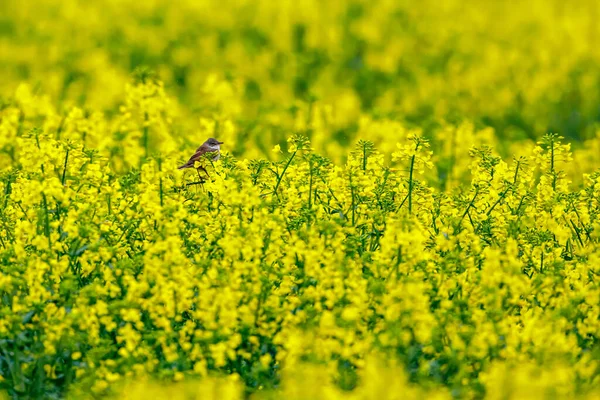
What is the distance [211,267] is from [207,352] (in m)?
0.52

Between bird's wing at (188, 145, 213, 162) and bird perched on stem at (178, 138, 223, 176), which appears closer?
bird perched on stem at (178, 138, 223, 176)

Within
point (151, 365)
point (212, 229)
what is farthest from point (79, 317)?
point (212, 229)

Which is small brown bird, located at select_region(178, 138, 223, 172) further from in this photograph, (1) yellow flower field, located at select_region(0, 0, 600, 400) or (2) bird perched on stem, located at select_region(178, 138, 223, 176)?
(1) yellow flower field, located at select_region(0, 0, 600, 400)

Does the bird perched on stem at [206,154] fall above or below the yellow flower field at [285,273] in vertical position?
above

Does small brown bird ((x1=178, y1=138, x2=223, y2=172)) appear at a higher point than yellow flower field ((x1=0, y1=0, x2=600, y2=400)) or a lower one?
higher

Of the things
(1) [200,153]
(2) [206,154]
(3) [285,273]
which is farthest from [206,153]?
(3) [285,273]

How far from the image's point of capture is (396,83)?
14.7 meters

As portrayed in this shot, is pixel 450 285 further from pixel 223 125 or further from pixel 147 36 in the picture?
pixel 147 36

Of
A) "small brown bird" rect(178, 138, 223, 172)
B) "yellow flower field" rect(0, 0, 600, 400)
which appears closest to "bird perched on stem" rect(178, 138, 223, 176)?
"small brown bird" rect(178, 138, 223, 172)

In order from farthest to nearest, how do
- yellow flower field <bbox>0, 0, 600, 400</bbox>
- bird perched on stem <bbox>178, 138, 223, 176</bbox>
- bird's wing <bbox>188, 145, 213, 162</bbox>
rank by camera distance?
bird's wing <bbox>188, 145, 213, 162</bbox>, bird perched on stem <bbox>178, 138, 223, 176</bbox>, yellow flower field <bbox>0, 0, 600, 400</bbox>

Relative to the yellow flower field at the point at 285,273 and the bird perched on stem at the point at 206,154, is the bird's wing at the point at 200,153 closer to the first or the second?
the bird perched on stem at the point at 206,154

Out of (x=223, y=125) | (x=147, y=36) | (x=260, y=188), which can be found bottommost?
(x=260, y=188)

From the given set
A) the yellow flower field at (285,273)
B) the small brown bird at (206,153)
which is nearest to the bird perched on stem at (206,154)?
the small brown bird at (206,153)

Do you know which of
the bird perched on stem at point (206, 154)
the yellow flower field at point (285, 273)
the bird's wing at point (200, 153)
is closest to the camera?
the yellow flower field at point (285, 273)
